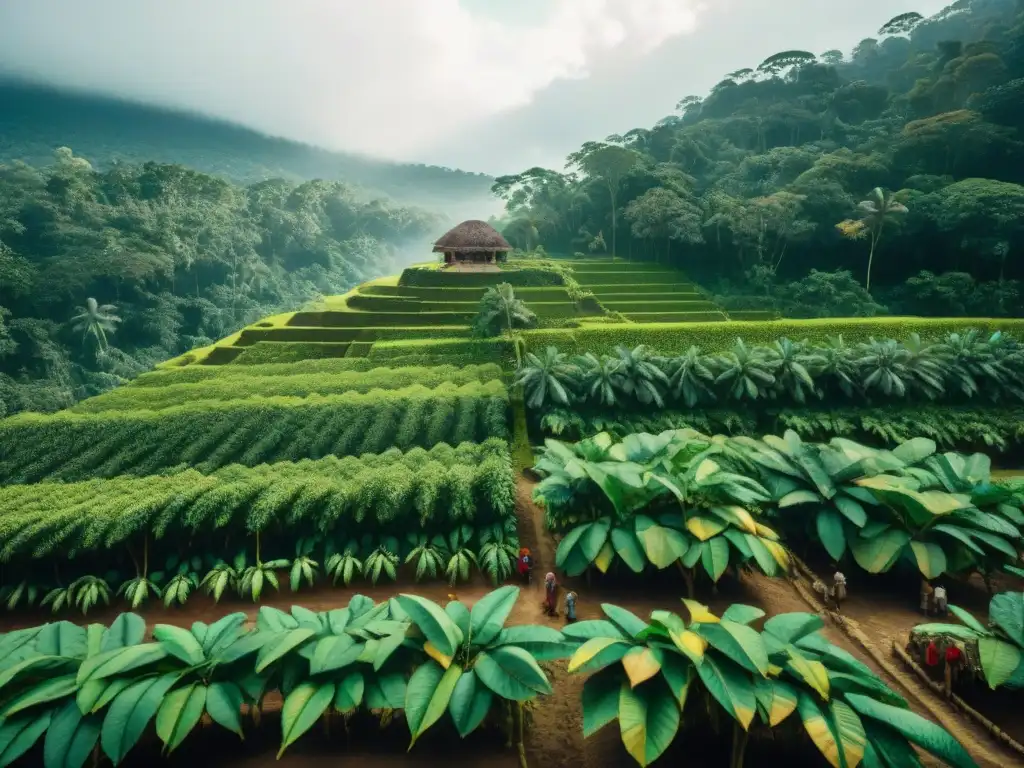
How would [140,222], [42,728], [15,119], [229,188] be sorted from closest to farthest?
1. [42,728]
2. [140,222]
3. [229,188]
4. [15,119]

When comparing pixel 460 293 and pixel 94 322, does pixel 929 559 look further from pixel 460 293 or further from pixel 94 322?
pixel 94 322

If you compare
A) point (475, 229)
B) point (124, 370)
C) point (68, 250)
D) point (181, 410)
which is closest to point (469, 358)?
point (181, 410)

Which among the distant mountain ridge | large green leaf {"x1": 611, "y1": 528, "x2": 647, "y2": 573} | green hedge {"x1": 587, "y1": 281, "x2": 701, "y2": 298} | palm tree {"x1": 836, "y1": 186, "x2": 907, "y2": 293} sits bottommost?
large green leaf {"x1": 611, "y1": 528, "x2": 647, "y2": 573}

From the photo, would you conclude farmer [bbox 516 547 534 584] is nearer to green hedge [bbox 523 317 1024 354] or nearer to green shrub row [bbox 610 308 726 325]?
green hedge [bbox 523 317 1024 354]

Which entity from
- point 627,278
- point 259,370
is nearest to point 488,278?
point 627,278

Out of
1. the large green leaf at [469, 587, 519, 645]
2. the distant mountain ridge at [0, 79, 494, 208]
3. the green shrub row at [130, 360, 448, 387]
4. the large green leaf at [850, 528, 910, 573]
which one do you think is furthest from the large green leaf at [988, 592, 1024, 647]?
the distant mountain ridge at [0, 79, 494, 208]

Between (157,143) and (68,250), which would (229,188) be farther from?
(157,143)

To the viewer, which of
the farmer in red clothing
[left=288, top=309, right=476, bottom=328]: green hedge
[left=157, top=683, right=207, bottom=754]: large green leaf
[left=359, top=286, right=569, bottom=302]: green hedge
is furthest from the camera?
[left=359, top=286, right=569, bottom=302]: green hedge
